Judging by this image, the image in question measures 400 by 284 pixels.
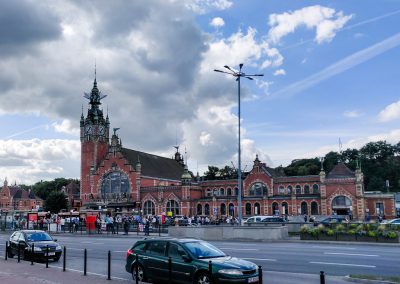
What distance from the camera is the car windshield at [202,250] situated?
42.0 ft

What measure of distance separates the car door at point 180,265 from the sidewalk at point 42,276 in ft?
5.29

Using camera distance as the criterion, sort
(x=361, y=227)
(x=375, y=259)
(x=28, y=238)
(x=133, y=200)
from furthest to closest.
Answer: (x=133, y=200) < (x=361, y=227) < (x=28, y=238) < (x=375, y=259)

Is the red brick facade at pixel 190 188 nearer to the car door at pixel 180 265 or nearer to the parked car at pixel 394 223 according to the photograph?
the parked car at pixel 394 223

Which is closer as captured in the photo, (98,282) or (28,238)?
(98,282)

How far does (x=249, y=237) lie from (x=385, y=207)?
38453mm

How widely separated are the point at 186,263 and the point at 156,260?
1.37 m

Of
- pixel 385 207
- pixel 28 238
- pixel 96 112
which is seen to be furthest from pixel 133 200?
pixel 28 238

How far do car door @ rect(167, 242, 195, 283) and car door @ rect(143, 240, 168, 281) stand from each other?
266 millimetres

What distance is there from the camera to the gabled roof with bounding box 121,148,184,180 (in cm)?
8550

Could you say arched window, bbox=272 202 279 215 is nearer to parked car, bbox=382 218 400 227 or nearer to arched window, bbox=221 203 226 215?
arched window, bbox=221 203 226 215

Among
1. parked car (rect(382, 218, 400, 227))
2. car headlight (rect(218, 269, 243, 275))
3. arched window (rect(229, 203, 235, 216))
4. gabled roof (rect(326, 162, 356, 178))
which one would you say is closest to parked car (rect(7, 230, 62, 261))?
car headlight (rect(218, 269, 243, 275))

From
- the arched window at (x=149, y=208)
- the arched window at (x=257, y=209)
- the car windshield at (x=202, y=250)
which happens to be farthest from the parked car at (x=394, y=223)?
the arched window at (x=149, y=208)

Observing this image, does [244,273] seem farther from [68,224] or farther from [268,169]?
[268,169]

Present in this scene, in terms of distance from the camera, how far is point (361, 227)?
29.6m
